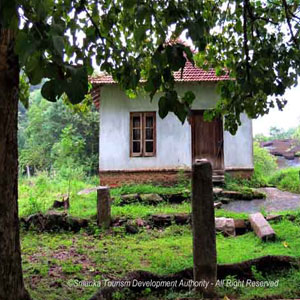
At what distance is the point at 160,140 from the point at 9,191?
951cm

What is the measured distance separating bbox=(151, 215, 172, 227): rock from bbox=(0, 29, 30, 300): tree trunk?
180 inches

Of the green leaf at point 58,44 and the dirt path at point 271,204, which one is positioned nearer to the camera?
the green leaf at point 58,44

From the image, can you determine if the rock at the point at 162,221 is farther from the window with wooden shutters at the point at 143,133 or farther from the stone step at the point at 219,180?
the window with wooden shutters at the point at 143,133

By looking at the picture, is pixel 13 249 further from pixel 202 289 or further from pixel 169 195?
pixel 169 195

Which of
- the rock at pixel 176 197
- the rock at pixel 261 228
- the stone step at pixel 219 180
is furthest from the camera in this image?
the stone step at pixel 219 180

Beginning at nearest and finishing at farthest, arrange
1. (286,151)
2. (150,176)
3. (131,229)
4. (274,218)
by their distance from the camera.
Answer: (131,229) < (274,218) < (150,176) < (286,151)

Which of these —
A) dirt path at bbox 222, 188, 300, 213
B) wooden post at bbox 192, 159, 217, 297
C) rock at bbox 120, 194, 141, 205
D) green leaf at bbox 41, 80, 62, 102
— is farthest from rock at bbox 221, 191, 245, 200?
green leaf at bbox 41, 80, 62, 102

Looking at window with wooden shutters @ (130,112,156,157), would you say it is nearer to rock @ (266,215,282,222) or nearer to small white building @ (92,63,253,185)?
small white building @ (92,63,253,185)

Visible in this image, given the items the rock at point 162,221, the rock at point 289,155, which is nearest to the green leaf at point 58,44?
the rock at point 162,221

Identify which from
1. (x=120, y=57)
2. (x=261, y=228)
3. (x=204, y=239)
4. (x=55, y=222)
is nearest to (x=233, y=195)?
(x=261, y=228)

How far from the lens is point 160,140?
12.4 meters

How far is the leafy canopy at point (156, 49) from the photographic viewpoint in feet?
4.58

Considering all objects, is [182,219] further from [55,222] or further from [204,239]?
[204,239]

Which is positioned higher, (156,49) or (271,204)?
(156,49)
